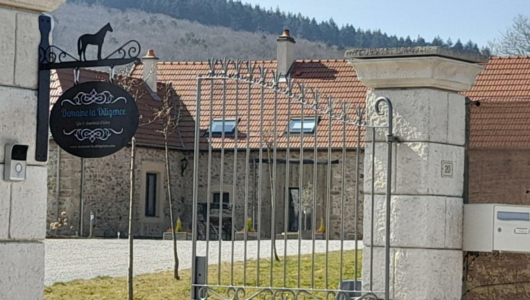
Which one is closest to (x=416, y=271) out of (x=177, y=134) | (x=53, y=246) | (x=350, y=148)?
(x=53, y=246)

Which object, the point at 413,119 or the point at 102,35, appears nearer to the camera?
the point at 102,35

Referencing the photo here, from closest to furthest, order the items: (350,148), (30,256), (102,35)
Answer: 1. (30,256)
2. (102,35)
3. (350,148)

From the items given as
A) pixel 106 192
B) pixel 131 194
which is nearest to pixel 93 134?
pixel 131 194

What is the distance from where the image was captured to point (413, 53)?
8.93 metres

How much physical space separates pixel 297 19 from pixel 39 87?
10362cm

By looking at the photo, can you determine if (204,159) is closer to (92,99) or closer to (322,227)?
(322,227)

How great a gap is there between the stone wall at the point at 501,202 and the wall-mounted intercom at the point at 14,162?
4113 mm

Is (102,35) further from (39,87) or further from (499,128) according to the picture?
(499,128)

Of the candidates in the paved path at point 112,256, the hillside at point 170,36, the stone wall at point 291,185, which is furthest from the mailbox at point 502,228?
the hillside at point 170,36

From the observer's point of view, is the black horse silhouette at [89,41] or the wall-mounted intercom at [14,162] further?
the black horse silhouette at [89,41]

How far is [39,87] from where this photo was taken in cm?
694

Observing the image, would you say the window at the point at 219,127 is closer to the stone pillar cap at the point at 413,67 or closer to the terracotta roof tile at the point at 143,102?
the terracotta roof tile at the point at 143,102

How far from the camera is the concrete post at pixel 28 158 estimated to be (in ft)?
22.1

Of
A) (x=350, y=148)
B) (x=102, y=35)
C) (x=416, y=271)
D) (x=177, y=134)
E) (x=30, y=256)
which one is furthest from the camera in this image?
(x=177, y=134)
